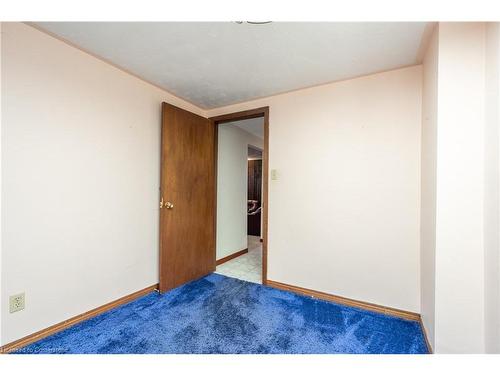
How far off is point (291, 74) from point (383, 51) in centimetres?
74

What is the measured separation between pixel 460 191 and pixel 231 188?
8.92 ft

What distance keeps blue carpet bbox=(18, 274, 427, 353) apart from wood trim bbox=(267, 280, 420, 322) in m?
0.06

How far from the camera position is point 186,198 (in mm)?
2604

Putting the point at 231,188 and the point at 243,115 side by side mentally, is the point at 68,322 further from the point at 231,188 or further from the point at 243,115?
the point at 243,115

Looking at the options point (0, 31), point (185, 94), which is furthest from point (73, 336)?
point (185, 94)

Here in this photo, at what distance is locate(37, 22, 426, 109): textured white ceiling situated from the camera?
147 centimetres

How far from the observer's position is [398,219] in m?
1.92

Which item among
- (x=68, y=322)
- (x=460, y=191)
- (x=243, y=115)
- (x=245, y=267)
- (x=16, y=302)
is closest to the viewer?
(x=460, y=191)

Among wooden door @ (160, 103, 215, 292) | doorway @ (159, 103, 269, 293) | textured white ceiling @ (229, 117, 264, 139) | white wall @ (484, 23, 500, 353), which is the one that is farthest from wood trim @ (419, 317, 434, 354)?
textured white ceiling @ (229, 117, 264, 139)

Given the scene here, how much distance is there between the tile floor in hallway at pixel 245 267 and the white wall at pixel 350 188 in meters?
0.37

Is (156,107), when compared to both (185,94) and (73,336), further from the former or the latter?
(73,336)

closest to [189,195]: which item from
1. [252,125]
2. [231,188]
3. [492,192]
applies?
[231,188]

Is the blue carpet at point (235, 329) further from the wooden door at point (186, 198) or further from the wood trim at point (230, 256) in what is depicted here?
the wood trim at point (230, 256)

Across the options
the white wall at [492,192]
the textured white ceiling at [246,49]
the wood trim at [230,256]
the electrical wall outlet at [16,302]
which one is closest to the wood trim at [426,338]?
the white wall at [492,192]
